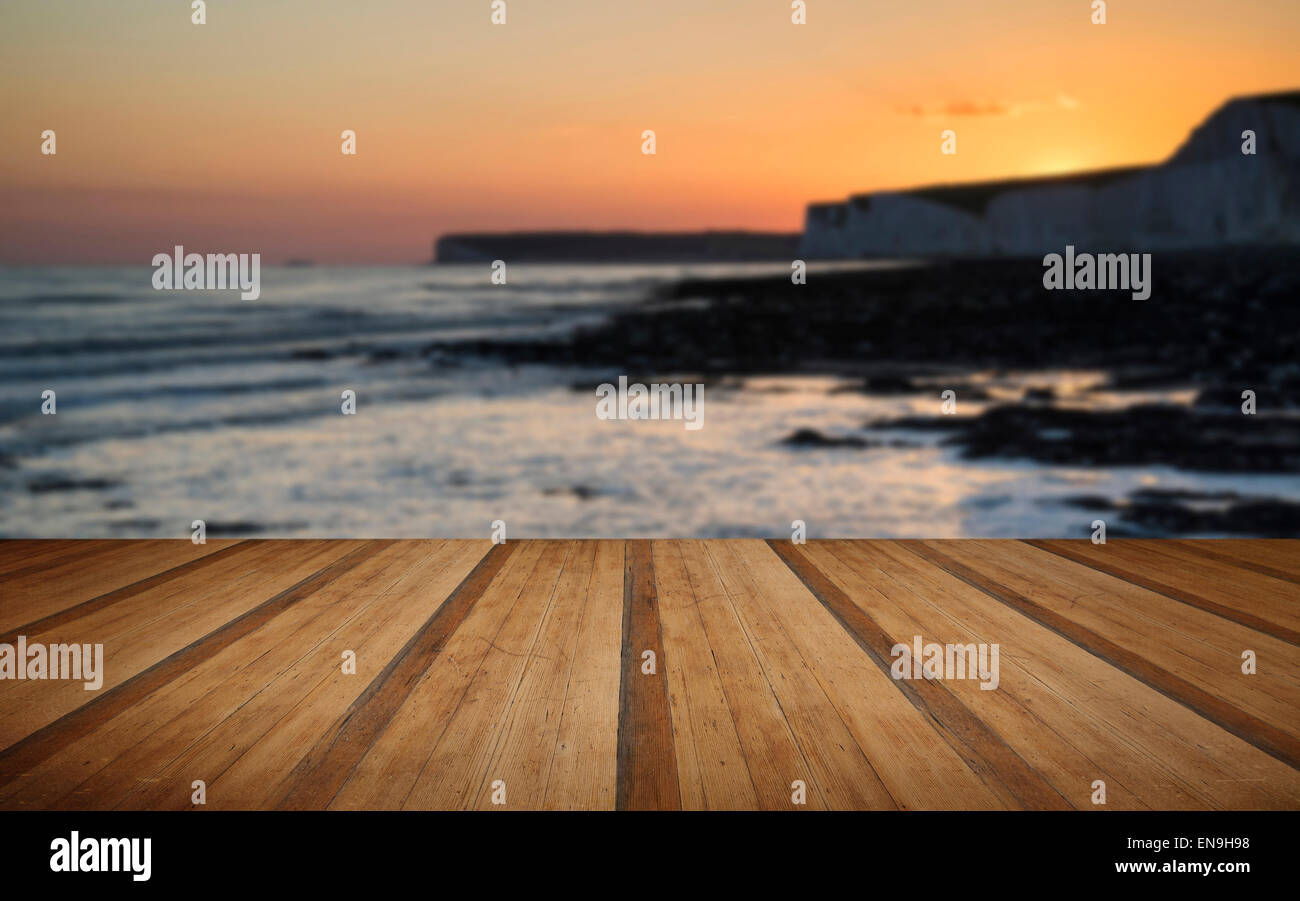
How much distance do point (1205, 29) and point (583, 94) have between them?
680cm

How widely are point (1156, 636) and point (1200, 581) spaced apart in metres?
0.86

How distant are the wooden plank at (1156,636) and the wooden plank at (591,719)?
4.42 feet

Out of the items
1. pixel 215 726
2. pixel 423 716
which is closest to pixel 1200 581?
pixel 423 716

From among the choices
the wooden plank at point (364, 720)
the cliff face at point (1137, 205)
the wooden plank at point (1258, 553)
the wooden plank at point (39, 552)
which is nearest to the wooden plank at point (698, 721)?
the wooden plank at point (364, 720)

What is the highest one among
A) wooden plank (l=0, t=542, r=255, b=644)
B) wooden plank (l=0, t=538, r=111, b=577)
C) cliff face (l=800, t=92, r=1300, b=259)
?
cliff face (l=800, t=92, r=1300, b=259)

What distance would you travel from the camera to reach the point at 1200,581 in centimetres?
333

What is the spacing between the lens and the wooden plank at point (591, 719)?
168cm

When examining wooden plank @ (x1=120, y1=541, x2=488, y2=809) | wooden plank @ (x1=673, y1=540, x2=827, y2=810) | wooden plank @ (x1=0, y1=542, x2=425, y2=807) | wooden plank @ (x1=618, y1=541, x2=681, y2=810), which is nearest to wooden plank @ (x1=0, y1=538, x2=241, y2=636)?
wooden plank @ (x1=0, y1=542, x2=425, y2=807)

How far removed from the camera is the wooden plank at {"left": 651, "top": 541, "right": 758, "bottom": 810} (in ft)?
5.49

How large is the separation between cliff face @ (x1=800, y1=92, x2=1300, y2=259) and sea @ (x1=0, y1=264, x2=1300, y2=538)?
27456mm

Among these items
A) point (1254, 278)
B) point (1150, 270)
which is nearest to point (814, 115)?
point (1254, 278)

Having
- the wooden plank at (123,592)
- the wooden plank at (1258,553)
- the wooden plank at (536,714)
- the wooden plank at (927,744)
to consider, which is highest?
the wooden plank at (123,592)

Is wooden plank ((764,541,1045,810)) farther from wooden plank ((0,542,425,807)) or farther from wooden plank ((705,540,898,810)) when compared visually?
wooden plank ((0,542,425,807))

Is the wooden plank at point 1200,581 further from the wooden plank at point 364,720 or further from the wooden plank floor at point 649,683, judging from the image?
the wooden plank at point 364,720
